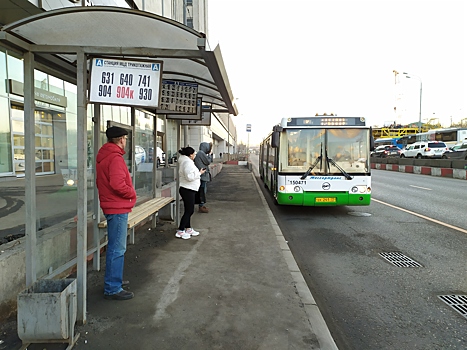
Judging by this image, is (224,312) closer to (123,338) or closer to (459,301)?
(123,338)

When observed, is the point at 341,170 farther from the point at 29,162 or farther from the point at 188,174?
the point at 29,162

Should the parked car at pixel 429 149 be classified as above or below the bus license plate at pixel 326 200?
above

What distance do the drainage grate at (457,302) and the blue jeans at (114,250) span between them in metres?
3.99

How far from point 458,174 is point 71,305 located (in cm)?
2552

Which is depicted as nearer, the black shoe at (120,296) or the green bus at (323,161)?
the black shoe at (120,296)

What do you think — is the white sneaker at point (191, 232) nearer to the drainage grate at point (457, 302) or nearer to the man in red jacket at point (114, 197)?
the man in red jacket at point (114, 197)

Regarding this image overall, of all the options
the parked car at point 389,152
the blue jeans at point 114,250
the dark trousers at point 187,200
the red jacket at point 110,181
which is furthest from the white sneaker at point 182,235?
the parked car at point 389,152

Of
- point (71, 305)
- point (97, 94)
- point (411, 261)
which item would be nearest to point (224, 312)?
point (71, 305)

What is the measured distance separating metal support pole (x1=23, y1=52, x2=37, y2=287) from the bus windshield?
265 inches

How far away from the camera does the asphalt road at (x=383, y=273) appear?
3.40 meters

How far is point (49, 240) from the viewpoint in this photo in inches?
153

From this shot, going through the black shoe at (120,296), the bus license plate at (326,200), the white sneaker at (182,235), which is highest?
the bus license plate at (326,200)

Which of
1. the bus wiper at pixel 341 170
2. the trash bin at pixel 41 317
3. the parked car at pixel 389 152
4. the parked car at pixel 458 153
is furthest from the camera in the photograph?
the parked car at pixel 389 152

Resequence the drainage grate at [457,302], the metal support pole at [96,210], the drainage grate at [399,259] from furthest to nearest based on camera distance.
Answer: the drainage grate at [399,259], the metal support pole at [96,210], the drainage grate at [457,302]
